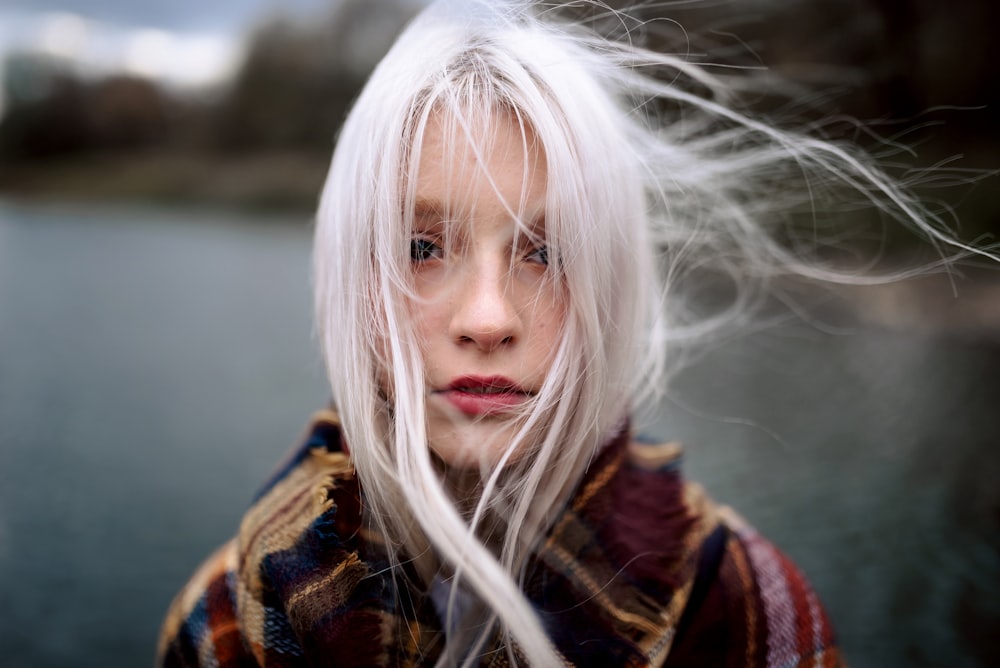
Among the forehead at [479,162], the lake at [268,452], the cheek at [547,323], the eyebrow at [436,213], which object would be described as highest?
the forehead at [479,162]

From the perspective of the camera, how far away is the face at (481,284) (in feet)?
1.95

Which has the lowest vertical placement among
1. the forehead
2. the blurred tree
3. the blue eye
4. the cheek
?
the cheek

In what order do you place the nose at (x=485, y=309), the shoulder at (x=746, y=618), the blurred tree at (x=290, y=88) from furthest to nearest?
1. the blurred tree at (x=290, y=88)
2. the shoulder at (x=746, y=618)
3. the nose at (x=485, y=309)

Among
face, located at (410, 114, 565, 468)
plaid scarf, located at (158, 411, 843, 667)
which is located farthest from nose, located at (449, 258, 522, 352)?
plaid scarf, located at (158, 411, 843, 667)

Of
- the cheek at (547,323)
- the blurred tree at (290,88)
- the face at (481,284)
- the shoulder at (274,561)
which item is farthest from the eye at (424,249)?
the blurred tree at (290,88)

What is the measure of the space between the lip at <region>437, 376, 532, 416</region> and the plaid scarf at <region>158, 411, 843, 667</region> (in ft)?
0.44

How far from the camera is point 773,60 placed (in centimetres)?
122

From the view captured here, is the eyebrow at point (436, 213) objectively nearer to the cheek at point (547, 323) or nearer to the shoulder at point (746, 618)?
the cheek at point (547, 323)

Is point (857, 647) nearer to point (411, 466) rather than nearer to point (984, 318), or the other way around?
point (411, 466)

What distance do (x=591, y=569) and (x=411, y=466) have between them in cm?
20

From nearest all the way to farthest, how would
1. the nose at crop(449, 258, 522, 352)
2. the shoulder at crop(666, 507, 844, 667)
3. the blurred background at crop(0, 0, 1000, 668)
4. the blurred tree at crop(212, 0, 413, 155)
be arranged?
1. the nose at crop(449, 258, 522, 352)
2. the shoulder at crop(666, 507, 844, 667)
3. the blurred background at crop(0, 0, 1000, 668)
4. the blurred tree at crop(212, 0, 413, 155)

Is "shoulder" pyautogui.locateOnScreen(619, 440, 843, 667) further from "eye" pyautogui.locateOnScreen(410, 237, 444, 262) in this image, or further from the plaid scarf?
"eye" pyautogui.locateOnScreen(410, 237, 444, 262)

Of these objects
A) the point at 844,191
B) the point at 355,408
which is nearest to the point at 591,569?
the point at 355,408

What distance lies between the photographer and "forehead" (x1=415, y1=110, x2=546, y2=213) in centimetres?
60
